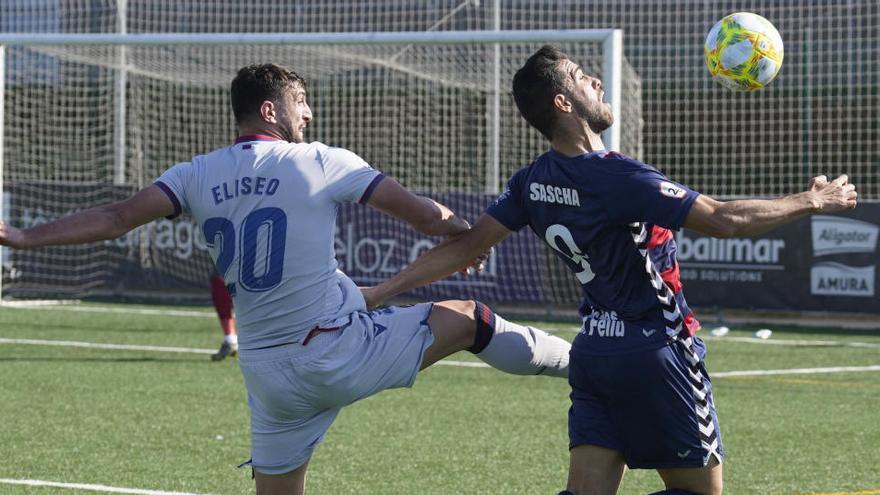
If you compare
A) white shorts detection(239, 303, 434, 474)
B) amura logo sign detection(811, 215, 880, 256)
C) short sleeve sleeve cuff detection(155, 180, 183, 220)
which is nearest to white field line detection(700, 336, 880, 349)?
amura logo sign detection(811, 215, 880, 256)

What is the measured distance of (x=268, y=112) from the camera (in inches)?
216

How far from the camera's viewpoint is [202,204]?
17.4ft

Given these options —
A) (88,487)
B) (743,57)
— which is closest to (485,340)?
(743,57)

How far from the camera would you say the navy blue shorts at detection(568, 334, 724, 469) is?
4.88m

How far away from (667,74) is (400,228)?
182 inches

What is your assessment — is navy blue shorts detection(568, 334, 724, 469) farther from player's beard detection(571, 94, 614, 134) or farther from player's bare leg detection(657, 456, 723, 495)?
player's beard detection(571, 94, 614, 134)

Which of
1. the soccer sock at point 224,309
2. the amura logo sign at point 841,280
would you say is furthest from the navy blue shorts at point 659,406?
the amura logo sign at point 841,280

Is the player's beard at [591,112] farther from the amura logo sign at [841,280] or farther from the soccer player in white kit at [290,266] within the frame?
the amura logo sign at [841,280]

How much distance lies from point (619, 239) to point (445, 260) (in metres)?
1.06

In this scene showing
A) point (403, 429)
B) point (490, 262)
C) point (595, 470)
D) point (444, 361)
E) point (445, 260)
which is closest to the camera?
point (595, 470)

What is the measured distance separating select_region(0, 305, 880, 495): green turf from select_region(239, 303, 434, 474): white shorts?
82.6 inches

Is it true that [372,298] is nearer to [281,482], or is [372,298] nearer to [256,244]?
[256,244]

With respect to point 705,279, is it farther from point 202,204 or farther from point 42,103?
point 202,204

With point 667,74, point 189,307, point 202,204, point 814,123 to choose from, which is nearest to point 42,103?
point 189,307
